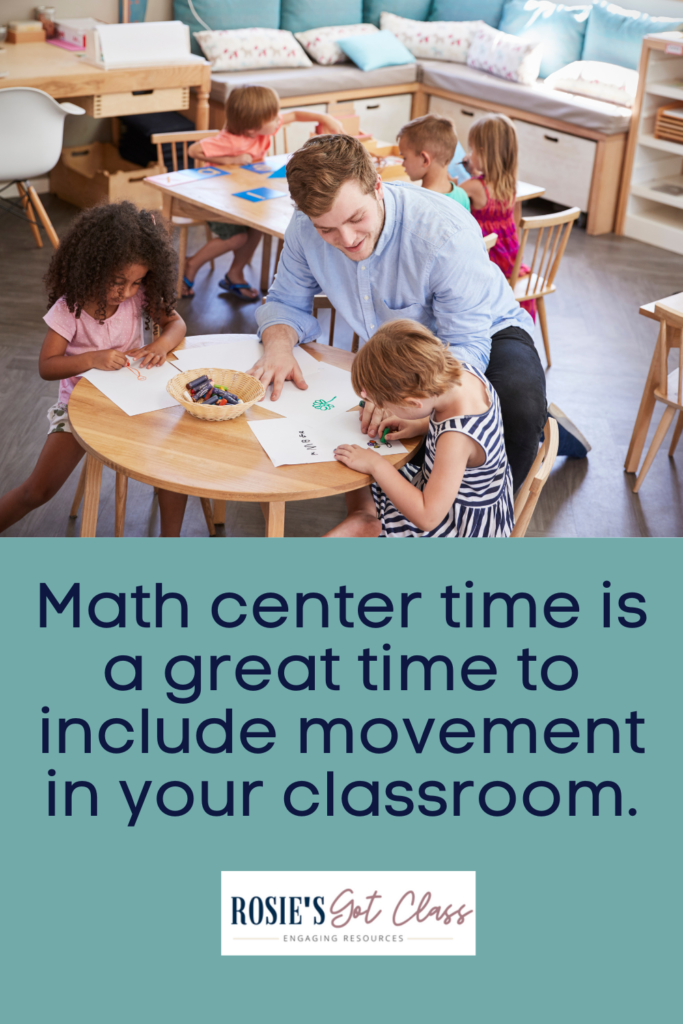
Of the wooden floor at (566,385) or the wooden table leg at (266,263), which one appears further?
the wooden table leg at (266,263)

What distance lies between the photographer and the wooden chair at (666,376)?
2.90 metres

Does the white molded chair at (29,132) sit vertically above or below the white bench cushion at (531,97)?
below

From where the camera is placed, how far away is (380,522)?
214cm

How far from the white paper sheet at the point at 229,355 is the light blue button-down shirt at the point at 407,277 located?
0.07 meters

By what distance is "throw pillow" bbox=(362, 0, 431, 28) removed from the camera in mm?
6672

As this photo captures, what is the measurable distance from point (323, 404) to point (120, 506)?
757 millimetres

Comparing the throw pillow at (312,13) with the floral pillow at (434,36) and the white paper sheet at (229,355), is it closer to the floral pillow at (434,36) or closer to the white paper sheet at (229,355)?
the floral pillow at (434,36)

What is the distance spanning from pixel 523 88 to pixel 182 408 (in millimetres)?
4709

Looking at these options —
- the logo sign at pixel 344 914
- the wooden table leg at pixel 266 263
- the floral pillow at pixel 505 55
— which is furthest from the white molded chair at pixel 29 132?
the logo sign at pixel 344 914

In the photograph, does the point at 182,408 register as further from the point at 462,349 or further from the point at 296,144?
the point at 296,144

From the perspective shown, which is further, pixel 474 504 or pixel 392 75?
pixel 392 75

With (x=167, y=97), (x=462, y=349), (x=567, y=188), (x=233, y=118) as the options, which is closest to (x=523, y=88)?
(x=567, y=188)

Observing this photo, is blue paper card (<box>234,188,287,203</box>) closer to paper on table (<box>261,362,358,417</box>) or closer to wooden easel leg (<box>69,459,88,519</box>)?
wooden easel leg (<box>69,459,88,519</box>)

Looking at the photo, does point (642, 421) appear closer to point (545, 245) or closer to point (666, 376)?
point (666, 376)
